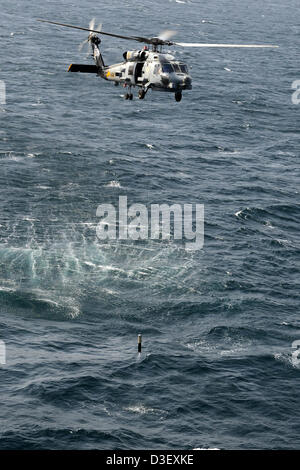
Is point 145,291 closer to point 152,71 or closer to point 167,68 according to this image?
point 152,71

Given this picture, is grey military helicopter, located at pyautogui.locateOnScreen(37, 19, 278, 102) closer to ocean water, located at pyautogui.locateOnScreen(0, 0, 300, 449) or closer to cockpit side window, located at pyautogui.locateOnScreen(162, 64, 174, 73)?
cockpit side window, located at pyautogui.locateOnScreen(162, 64, 174, 73)

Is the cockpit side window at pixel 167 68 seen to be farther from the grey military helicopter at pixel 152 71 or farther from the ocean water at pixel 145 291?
the ocean water at pixel 145 291

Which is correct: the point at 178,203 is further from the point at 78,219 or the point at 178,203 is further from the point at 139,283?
the point at 139,283

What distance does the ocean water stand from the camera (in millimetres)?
91625

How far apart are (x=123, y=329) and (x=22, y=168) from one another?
180 ft

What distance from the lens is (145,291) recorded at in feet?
383

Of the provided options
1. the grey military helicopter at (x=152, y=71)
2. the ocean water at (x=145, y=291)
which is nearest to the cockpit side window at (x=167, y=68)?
the grey military helicopter at (x=152, y=71)

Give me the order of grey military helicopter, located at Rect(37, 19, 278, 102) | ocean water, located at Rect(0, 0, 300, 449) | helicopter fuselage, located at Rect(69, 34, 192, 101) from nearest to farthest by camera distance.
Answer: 1. ocean water, located at Rect(0, 0, 300, 449)
2. grey military helicopter, located at Rect(37, 19, 278, 102)
3. helicopter fuselage, located at Rect(69, 34, 192, 101)

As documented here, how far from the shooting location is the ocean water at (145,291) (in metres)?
91.6

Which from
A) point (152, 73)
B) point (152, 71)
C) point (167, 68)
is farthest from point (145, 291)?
point (167, 68)

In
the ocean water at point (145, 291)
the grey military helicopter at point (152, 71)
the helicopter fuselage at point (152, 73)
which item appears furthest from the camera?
the helicopter fuselage at point (152, 73)

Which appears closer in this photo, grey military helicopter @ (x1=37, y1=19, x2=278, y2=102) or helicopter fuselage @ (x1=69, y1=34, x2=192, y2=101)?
grey military helicopter @ (x1=37, y1=19, x2=278, y2=102)

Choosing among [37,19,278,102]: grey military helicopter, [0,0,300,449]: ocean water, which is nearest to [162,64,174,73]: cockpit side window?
[37,19,278,102]: grey military helicopter

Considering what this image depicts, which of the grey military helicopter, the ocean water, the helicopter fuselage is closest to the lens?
the ocean water
